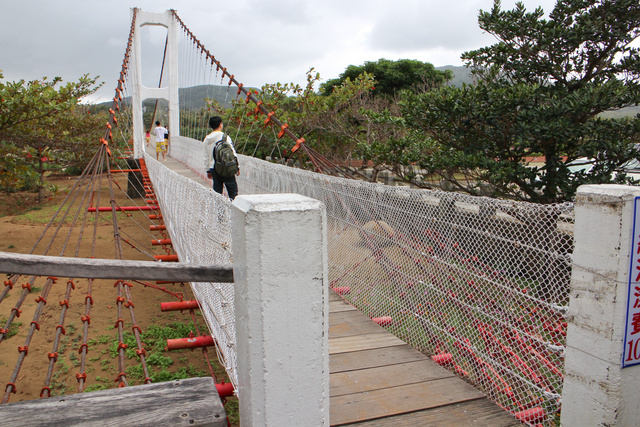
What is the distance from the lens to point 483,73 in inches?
175

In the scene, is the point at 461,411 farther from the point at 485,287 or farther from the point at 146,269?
the point at 146,269

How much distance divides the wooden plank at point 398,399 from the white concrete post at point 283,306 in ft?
2.57

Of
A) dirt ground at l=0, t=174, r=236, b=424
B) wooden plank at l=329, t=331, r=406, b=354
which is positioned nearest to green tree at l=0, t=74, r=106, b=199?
dirt ground at l=0, t=174, r=236, b=424

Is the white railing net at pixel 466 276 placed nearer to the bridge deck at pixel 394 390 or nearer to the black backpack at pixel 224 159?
the bridge deck at pixel 394 390

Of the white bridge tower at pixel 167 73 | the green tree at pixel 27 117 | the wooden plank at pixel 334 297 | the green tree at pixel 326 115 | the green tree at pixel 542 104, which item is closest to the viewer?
the wooden plank at pixel 334 297

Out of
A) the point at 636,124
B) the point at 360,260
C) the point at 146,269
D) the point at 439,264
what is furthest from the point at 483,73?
the point at 146,269

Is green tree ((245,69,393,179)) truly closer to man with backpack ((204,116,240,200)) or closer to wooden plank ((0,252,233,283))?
man with backpack ((204,116,240,200))

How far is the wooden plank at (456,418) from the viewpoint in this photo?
1781 millimetres

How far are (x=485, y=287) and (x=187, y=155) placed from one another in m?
9.85

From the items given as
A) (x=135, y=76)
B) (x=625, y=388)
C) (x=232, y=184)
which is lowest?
(x=625, y=388)

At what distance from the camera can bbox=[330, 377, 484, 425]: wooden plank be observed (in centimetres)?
184

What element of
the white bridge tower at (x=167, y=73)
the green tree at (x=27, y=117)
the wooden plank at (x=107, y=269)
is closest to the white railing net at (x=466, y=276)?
the wooden plank at (x=107, y=269)

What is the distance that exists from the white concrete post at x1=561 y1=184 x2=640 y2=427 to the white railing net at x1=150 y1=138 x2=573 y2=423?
109mm

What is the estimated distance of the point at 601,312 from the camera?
149 cm
